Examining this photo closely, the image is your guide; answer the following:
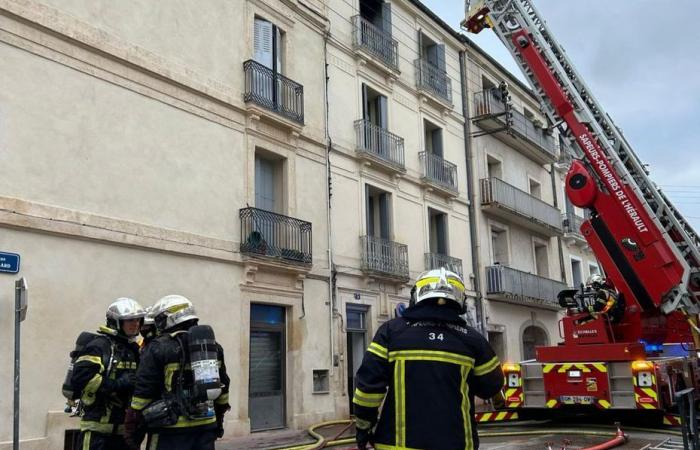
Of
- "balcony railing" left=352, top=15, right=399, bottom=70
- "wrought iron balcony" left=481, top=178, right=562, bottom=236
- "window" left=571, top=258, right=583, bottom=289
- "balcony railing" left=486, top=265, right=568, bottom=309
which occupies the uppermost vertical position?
"balcony railing" left=352, top=15, right=399, bottom=70

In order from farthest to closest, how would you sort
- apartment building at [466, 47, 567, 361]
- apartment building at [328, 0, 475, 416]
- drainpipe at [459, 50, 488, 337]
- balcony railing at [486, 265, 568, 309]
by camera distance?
apartment building at [466, 47, 567, 361], balcony railing at [486, 265, 568, 309], drainpipe at [459, 50, 488, 337], apartment building at [328, 0, 475, 416]

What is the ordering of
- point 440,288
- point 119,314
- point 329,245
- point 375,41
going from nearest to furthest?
point 440,288 → point 119,314 → point 329,245 → point 375,41

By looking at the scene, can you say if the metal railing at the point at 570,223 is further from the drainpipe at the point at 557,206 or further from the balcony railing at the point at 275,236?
the balcony railing at the point at 275,236

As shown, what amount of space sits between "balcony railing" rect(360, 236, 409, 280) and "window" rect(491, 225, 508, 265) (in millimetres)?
6492

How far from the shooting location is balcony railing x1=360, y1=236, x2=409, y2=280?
16531 millimetres

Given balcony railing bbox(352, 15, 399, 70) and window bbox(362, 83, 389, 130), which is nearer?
balcony railing bbox(352, 15, 399, 70)

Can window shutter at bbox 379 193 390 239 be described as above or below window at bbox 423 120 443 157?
below

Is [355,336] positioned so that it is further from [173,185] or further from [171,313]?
[171,313]

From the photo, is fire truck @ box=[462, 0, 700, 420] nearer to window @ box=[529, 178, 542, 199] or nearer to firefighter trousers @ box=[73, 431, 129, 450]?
firefighter trousers @ box=[73, 431, 129, 450]

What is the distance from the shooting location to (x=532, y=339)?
24.8 meters

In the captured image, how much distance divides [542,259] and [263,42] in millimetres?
15849

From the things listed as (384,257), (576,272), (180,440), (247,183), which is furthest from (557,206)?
(180,440)

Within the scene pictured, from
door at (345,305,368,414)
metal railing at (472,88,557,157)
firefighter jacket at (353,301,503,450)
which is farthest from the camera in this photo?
metal railing at (472,88,557,157)

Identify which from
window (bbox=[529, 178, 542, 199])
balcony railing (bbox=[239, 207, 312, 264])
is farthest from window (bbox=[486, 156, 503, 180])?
balcony railing (bbox=[239, 207, 312, 264])
